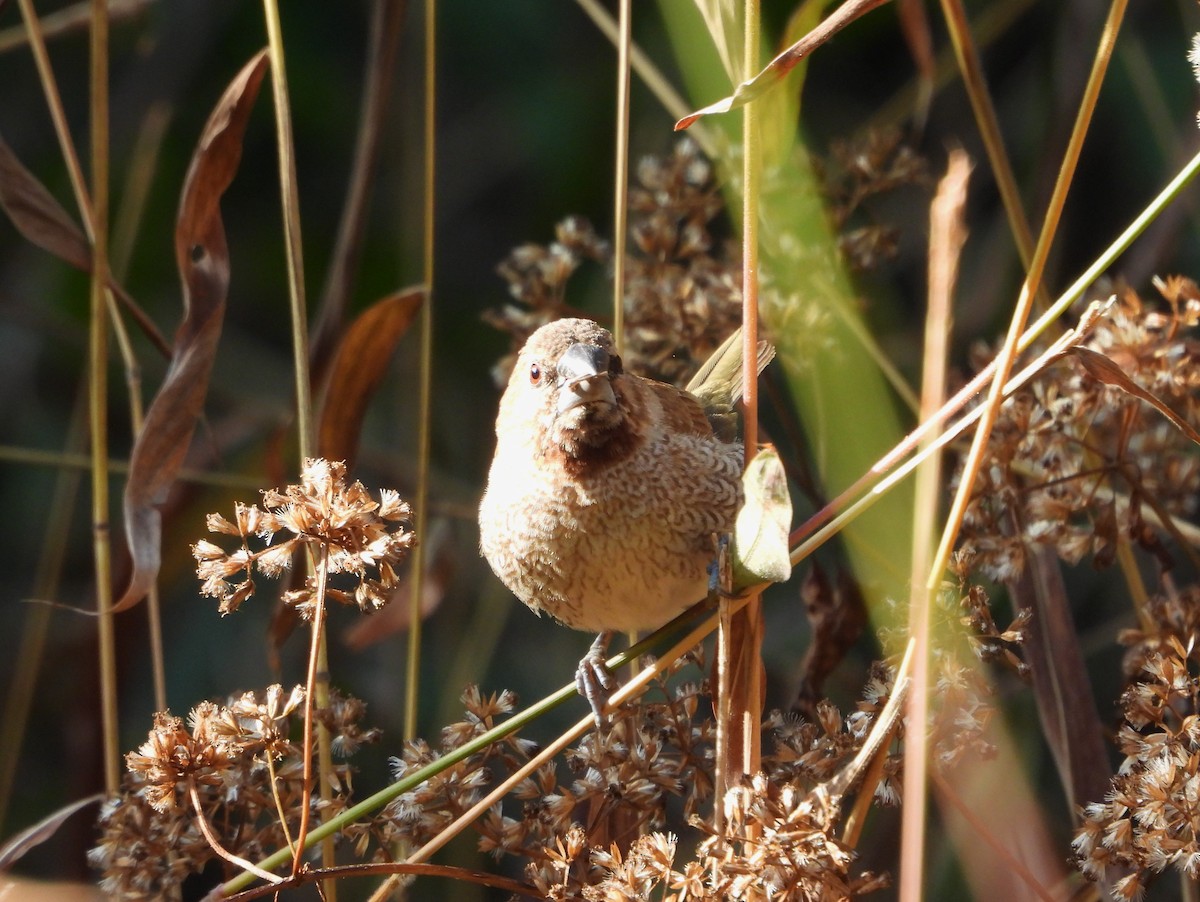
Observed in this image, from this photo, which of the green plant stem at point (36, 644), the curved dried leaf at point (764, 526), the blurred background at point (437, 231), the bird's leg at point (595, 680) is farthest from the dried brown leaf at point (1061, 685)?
the green plant stem at point (36, 644)

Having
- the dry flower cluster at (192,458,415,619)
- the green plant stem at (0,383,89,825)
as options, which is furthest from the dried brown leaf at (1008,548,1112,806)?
the green plant stem at (0,383,89,825)

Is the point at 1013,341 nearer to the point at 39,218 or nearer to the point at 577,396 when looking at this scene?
the point at 577,396

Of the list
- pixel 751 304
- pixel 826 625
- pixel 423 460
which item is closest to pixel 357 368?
pixel 423 460

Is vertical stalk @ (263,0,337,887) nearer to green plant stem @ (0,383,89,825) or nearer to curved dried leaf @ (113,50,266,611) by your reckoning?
curved dried leaf @ (113,50,266,611)

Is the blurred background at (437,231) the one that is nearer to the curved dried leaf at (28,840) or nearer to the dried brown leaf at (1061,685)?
the dried brown leaf at (1061,685)

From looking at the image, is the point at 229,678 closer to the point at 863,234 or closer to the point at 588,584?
the point at 588,584

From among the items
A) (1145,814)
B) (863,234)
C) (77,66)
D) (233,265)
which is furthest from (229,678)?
(1145,814)
